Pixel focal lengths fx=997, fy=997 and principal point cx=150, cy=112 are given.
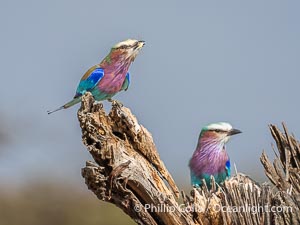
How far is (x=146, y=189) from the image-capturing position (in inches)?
230

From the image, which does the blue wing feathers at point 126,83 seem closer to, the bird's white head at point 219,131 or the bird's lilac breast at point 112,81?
the bird's lilac breast at point 112,81

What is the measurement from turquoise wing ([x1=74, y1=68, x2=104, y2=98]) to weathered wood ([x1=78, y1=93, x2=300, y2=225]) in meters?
0.45

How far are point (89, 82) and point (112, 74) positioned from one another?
16 cm

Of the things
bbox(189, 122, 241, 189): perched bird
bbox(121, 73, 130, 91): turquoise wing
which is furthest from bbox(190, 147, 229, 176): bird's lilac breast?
bbox(121, 73, 130, 91): turquoise wing

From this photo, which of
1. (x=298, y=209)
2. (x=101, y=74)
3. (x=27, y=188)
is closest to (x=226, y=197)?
(x=298, y=209)

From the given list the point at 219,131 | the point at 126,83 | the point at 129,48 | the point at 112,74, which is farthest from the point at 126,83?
the point at 219,131

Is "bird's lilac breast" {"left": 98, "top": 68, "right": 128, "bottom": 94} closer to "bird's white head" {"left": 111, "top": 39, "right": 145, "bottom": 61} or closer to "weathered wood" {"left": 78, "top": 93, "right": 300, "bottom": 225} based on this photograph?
"bird's white head" {"left": 111, "top": 39, "right": 145, "bottom": 61}

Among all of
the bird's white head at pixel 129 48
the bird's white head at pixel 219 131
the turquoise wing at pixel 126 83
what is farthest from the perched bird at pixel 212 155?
the bird's white head at pixel 129 48

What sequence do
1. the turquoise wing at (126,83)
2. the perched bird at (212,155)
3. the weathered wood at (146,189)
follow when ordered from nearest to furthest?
the weathered wood at (146,189) → the turquoise wing at (126,83) → the perched bird at (212,155)

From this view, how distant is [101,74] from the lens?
652 cm

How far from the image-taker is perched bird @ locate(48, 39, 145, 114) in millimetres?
6430

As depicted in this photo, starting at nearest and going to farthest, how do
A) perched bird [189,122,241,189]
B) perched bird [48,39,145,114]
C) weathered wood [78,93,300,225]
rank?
1. weathered wood [78,93,300,225]
2. perched bird [48,39,145,114]
3. perched bird [189,122,241,189]

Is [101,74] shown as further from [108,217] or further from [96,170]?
[108,217]

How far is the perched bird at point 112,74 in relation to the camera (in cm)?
643
